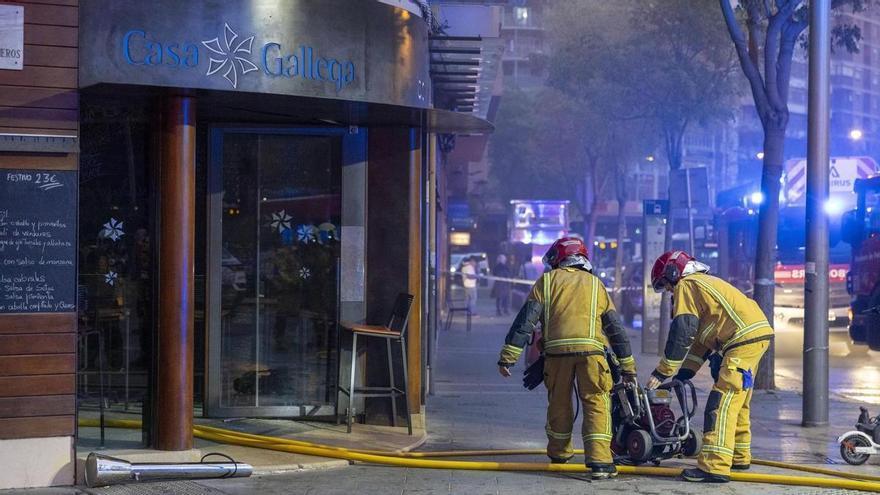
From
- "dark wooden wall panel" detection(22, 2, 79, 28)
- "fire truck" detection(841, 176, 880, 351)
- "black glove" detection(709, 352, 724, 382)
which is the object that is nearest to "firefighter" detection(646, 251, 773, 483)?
"black glove" detection(709, 352, 724, 382)

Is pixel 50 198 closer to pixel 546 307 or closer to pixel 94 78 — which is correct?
pixel 94 78

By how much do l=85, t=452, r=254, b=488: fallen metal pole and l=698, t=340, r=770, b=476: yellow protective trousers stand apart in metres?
3.23

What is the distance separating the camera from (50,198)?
26.1 feet

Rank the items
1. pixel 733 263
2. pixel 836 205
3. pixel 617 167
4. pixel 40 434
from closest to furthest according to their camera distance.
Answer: pixel 40 434
pixel 836 205
pixel 733 263
pixel 617 167

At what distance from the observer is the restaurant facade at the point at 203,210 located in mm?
7918

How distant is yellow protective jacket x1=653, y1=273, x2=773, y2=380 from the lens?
8508 mm

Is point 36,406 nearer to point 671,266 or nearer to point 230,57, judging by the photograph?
point 230,57

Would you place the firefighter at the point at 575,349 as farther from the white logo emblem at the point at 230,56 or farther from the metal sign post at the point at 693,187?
the metal sign post at the point at 693,187

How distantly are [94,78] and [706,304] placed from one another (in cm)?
446

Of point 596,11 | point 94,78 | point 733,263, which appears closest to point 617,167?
point 596,11

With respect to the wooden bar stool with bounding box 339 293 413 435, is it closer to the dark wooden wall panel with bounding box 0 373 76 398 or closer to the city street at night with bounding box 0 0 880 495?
the city street at night with bounding box 0 0 880 495

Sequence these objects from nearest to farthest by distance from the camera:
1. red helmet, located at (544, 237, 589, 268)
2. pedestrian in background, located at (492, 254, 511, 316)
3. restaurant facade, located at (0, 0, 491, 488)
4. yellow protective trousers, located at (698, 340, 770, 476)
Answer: restaurant facade, located at (0, 0, 491, 488)
yellow protective trousers, located at (698, 340, 770, 476)
red helmet, located at (544, 237, 589, 268)
pedestrian in background, located at (492, 254, 511, 316)

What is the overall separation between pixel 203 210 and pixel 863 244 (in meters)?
9.51

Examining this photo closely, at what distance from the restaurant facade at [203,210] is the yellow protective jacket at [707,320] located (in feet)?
8.65
